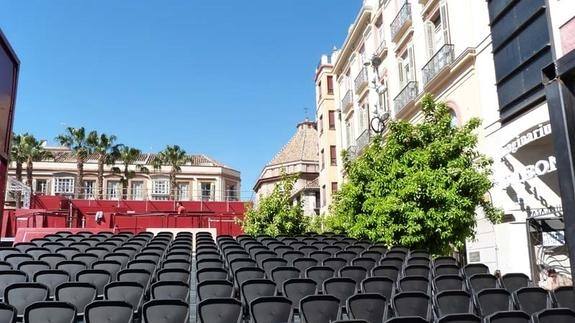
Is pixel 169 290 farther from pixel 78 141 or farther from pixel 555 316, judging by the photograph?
pixel 78 141

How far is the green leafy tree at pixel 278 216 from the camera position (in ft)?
67.5

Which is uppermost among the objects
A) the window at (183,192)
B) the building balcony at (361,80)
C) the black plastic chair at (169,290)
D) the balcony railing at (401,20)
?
the balcony railing at (401,20)

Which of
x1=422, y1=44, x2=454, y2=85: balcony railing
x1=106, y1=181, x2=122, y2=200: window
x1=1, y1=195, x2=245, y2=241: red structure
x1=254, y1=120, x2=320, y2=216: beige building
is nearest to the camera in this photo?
x1=422, y1=44, x2=454, y2=85: balcony railing

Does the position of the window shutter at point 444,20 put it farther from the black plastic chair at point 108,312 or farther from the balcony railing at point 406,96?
the black plastic chair at point 108,312

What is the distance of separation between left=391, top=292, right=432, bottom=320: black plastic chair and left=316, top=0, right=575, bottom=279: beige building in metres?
5.24

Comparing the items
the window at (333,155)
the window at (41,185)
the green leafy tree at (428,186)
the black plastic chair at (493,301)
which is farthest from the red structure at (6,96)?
the window at (41,185)

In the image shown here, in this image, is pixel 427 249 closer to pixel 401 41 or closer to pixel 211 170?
pixel 401 41

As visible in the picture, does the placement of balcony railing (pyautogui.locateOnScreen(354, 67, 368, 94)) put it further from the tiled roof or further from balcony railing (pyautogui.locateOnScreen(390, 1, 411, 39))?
the tiled roof

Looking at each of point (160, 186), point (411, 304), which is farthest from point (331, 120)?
point (411, 304)

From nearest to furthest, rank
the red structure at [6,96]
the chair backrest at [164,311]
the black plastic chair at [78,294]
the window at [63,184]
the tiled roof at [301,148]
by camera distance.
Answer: the red structure at [6,96], the chair backrest at [164,311], the black plastic chair at [78,294], the window at [63,184], the tiled roof at [301,148]

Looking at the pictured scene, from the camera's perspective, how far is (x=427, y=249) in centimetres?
1344

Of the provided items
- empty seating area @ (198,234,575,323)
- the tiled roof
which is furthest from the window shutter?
the tiled roof

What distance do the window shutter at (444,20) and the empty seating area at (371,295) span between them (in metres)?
12.1

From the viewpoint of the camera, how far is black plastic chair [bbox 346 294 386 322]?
653cm
